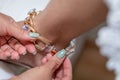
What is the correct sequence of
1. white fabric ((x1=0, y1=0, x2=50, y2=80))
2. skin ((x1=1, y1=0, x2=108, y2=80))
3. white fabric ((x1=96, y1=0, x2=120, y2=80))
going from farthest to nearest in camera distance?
1. white fabric ((x1=0, y1=0, x2=50, y2=80))
2. skin ((x1=1, y1=0, x2=108, y2=80))
3. white fabric ((x1=96, y1=0, x2=120, y2=80))

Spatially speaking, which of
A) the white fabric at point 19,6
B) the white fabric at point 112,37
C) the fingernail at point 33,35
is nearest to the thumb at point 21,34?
the fingernail at point 33,35

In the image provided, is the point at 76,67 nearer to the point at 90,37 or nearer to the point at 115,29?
the point at 90,37

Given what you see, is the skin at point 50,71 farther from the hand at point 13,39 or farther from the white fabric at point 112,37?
the white fabric at point 112,37

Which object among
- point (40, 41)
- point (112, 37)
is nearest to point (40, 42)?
point (40, 41)

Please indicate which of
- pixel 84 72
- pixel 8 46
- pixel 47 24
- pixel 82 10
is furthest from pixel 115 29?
pixel 84 72

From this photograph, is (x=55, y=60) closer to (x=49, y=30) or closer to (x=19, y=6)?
(x=49, y=30)

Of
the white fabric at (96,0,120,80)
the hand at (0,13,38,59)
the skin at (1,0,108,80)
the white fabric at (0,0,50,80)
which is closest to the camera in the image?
the white fabric at (96,0,120,80)

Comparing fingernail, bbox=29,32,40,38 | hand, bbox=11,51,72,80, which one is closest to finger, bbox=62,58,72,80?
hand, bbox=11,51,72,80

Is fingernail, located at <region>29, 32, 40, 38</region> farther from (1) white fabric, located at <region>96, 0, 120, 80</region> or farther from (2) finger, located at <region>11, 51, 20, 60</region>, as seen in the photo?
(1) white fabric, located at <region>96, 0, 120, 80</region>
